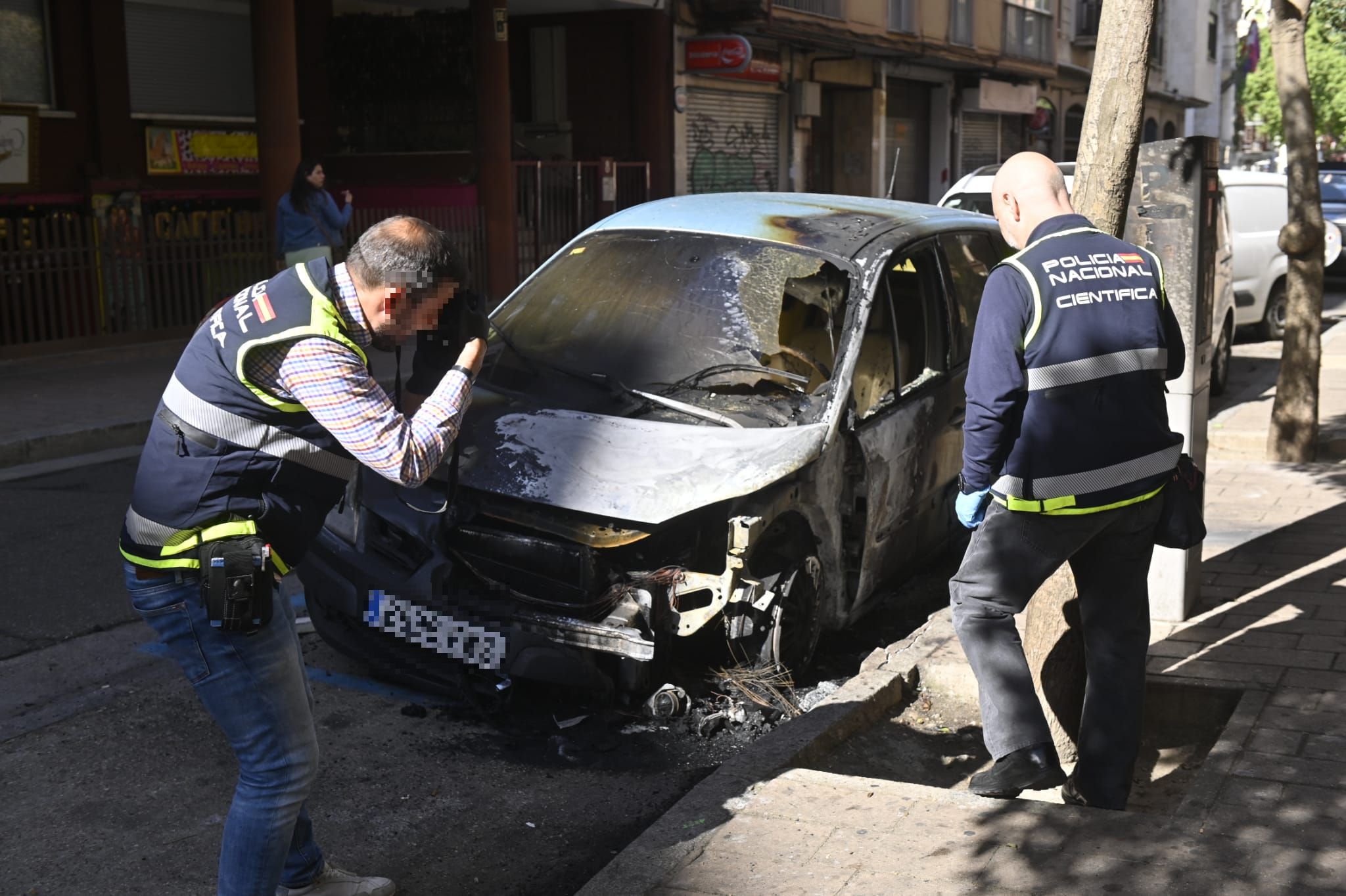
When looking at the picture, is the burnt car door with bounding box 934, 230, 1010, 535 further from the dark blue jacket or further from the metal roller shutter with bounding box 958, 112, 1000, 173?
the metal roller shutter with bounding box 958, 112, 1000, 173

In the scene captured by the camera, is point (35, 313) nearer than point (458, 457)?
No

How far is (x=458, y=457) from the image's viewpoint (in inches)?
181

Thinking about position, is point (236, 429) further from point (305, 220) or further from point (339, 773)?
point (305, 220)

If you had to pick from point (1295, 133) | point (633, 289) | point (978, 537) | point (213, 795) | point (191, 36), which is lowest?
point (213, 795)

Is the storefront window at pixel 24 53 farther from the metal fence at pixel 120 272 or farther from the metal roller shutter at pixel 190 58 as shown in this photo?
the metal fence at pixel 120 272

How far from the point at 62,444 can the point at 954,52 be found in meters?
22.6

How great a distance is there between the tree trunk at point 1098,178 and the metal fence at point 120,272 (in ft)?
29.4

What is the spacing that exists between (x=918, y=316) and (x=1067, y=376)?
2417 millimetres

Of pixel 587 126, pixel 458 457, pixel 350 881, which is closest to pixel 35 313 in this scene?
pixel 587 126

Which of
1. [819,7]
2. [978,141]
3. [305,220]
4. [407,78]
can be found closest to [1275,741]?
[305,220]

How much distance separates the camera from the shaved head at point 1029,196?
3.63 m

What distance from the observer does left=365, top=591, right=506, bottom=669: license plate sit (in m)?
4.35

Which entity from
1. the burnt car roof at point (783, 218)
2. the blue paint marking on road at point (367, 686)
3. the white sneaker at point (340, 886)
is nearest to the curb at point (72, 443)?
the blue paint marking on road at point (367, 686)

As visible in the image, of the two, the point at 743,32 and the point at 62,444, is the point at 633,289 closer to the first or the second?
the point at 62,444
